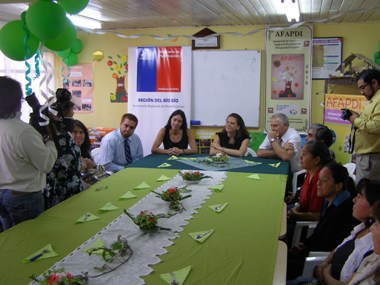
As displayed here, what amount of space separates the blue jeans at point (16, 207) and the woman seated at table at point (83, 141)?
46.8 inches

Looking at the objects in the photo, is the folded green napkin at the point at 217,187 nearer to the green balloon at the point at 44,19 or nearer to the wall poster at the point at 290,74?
the green balloon at the point at 44,19

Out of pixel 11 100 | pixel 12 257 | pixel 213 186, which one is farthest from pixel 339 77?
pixel 12 257

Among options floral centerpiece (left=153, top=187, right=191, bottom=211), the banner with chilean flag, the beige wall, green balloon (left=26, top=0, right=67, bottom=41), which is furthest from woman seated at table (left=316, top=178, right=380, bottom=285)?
the banner with chilean flag

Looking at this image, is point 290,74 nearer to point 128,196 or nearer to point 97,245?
point 128,196

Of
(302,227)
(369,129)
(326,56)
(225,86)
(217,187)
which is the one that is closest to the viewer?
(302,227)

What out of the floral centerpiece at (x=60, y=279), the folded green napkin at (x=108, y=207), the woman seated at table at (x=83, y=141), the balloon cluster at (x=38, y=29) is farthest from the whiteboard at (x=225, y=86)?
the floral centerpiece at (x=60, y=279)

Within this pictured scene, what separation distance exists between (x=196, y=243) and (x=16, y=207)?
1000 millimetres

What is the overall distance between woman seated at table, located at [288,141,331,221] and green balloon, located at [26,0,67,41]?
1883 mm

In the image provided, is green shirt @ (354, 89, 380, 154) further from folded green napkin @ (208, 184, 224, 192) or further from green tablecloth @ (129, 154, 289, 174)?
folded green napkin @ (208, 184, 224, 192)

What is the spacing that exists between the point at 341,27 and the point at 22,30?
3978 mm

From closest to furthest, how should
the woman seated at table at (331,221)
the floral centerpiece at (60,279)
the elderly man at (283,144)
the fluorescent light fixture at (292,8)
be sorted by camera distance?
the floral centerpiece at (60,279)
the woman seated at table at (331,221)
the fluorescent light fixture at (292,8)
the elderly man at (283,144)

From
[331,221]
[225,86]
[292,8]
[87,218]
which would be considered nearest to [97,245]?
[87,218]

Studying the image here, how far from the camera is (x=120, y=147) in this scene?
404cm

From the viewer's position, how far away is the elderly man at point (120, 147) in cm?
393
